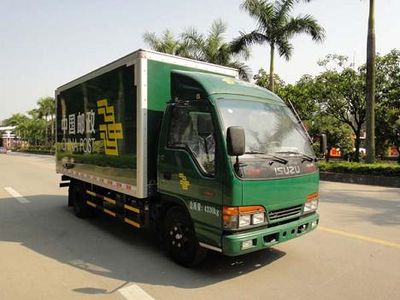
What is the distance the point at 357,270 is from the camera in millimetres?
5500

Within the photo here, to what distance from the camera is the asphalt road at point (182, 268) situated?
484 centimetres

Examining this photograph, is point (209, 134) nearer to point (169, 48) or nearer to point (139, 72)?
point (139, 72)

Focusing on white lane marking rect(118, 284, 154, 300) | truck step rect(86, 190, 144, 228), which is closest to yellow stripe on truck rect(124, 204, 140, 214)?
truck step rect(86, 190, 144, 228)

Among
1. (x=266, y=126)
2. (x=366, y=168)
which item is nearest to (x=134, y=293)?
(x=266, y=126)

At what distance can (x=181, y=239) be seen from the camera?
18.8 feet

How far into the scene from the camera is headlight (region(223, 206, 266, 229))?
4.89m

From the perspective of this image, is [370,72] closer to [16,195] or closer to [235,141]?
[16,195]

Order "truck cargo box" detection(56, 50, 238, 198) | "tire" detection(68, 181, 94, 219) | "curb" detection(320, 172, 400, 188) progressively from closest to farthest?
"truck cargo box" detection(56, 50, 238, 198) < "tire" detection(68, 181, 94, 219) < "curb" detection(320, 172, 400, 188)

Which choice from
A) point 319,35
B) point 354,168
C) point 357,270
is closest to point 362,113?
point 319,35

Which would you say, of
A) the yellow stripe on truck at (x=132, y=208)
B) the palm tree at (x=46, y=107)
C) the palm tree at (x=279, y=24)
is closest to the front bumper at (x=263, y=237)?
the yellow stripe on truck at (x=132, y=208)

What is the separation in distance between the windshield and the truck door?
0.33 m

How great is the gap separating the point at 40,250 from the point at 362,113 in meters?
24.9

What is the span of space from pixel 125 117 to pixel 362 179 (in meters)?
13.3

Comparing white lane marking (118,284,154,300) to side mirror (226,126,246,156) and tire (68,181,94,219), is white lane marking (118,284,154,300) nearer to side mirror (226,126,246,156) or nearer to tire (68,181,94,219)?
side mirror (226,126,246,156)
